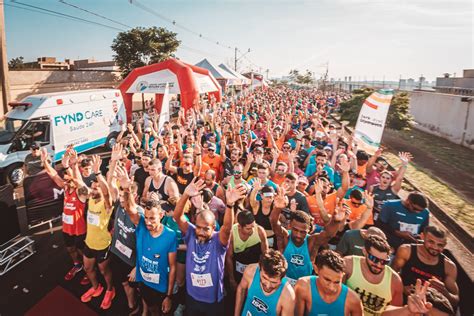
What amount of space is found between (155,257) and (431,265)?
3.08m

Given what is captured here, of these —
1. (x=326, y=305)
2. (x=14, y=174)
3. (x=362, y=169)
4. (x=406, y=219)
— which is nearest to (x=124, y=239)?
(x=326, y=305)

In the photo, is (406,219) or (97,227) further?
(406,219)

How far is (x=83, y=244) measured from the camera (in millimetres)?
4055

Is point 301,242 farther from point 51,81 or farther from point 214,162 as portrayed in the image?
point 51,81

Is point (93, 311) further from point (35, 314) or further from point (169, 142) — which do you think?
point (169, 142)

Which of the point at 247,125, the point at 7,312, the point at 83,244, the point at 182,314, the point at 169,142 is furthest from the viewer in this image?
the point at 247,125

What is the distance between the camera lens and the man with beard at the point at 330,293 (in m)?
2.23

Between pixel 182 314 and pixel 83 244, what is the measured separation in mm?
1917

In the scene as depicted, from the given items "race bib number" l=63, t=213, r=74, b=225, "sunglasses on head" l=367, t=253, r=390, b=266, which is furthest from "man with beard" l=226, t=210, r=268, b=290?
"race bib number" l=63, t=213, r=74, b=225

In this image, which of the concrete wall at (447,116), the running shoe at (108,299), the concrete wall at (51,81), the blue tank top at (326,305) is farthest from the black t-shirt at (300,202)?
the concrete wall at (51,81)

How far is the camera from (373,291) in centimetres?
256

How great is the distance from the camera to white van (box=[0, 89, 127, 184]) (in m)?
8.13

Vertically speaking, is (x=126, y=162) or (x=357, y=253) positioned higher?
(x=126, y=162)

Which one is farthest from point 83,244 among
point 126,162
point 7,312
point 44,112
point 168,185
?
point 44,112
